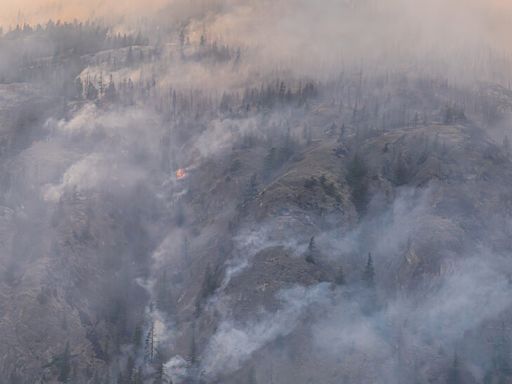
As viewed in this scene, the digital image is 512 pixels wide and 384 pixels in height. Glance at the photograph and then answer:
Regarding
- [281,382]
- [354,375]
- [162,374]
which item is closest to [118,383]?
[162,374]

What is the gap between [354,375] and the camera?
186500 millimetres

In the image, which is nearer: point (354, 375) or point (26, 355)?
point (354, 375)

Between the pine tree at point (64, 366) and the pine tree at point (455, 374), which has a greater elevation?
the pine tree at point (455, 374)

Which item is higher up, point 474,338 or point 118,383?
point 474,338

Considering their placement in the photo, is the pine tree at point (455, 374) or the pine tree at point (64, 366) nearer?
the pine tree at point (455, 374)

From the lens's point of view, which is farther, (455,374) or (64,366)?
(64,366)

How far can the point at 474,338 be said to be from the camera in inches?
7790

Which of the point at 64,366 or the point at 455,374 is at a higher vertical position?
the point at 455,374

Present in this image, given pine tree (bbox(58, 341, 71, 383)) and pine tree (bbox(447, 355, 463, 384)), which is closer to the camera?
pine tree (bbox(447, 355, 463, 384))

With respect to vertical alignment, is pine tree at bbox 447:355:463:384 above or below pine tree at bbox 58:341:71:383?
above

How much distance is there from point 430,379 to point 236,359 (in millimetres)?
47239

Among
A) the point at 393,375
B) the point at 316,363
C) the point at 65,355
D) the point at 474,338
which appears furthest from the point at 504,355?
the point at 65,355

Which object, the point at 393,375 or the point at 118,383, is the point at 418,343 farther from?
the point at 118,383

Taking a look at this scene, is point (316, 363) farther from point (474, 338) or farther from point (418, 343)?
point (474, 338)
